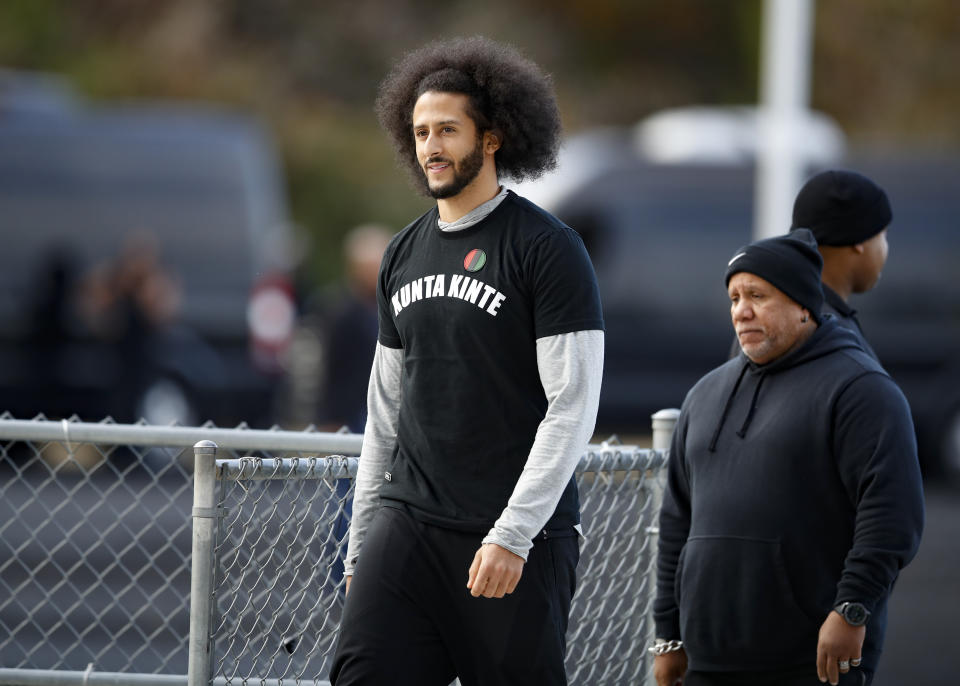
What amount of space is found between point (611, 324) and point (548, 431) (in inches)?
414

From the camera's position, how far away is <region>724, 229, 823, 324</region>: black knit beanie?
3.37m

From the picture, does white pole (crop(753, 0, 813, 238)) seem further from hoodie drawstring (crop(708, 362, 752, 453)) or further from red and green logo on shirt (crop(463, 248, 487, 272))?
red and green logo on shirt (crop(463, 248, 487, 272))

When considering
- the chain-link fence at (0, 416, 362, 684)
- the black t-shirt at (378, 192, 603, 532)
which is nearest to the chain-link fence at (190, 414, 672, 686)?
the chain-link fence at (0, 416, 362, 684)

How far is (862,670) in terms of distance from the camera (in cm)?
327

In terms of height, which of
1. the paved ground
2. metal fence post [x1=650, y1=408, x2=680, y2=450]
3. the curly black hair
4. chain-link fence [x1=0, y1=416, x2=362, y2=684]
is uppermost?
the curly black hair

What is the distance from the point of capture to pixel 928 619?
7734mm

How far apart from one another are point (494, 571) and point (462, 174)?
914 millimetres

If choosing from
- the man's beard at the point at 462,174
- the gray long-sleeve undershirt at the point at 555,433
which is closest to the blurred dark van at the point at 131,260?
the man's beard at the point at 462,174

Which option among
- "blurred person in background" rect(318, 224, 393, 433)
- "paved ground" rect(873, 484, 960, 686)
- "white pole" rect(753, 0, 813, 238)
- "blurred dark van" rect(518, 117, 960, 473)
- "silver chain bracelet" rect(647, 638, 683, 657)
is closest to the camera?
"silver chain bracelet" rect(647, 638, 683, 657)

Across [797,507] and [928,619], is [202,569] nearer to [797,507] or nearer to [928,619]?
[797,507]

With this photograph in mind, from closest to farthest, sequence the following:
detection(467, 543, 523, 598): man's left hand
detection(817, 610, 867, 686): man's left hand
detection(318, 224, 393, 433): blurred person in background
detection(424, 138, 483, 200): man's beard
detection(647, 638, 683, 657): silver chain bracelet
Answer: detection(467, 543, 523, 598): man's left hand
detection(817, 610, 867, 686): man's left hand
detection(424, 138, 483, 200): man's beard
detection(647, 638, 683, 657): silver chain bracelet
detection(318, 224, 393, 433): blurred person in background

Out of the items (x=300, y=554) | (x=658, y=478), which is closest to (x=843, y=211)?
(x=658, y=478)

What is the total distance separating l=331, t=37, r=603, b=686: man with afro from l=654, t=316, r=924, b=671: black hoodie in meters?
0.36

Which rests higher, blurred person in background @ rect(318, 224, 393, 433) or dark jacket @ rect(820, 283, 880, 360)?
dark jacket @ rect(820, 283, 880, 360)
